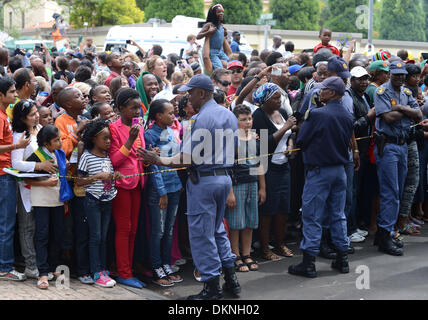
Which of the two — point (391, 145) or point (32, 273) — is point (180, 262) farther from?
point (391, 145)

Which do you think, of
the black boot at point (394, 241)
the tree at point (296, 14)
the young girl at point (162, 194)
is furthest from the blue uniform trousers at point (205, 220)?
the tree at point (296, 14)

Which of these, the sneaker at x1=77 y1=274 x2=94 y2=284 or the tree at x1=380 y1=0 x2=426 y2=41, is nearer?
the sneaker at x1=77 y1=274 x2=94 y2=284

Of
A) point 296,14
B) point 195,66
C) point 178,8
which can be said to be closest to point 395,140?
point 195,66

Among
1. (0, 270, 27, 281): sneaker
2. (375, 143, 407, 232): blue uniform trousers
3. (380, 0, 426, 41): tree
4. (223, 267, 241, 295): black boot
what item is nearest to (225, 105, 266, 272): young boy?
(223, 267, 241, 295): black boot

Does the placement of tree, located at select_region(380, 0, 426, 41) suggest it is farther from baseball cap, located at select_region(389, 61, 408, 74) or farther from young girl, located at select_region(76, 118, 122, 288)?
young girl, located at select_region(76, 118, 122, 288)

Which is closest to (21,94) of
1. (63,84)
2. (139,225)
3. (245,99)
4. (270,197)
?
(63,84)

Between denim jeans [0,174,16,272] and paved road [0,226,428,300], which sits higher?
denim jeans [0,174,16,272]

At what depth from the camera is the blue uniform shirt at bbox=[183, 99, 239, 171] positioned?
593 cm

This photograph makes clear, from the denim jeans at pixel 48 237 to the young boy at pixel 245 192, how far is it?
194 cm

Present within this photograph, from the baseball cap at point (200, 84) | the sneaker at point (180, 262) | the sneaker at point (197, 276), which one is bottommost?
the sneaker at point (180, 262)

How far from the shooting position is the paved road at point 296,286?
6082 mm

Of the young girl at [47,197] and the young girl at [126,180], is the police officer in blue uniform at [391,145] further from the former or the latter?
the young girl at [47,197]

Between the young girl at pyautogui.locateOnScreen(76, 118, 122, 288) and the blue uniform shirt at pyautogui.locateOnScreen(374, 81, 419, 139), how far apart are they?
3.62 m

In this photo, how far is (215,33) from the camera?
1034cm
